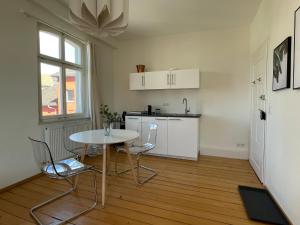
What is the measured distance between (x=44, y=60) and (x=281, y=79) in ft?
10.9

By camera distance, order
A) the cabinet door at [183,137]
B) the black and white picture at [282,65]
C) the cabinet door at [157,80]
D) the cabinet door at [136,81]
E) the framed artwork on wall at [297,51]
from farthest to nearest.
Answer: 1. the cabinet door at [136,81]
2. the cabinet door at [157,80]
3. the cabinet door at [183,137]
4. the black and white picture at [282,65]
5. the framed artwork on wall at [297,51]

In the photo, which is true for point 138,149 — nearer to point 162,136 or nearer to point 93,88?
point 162,136

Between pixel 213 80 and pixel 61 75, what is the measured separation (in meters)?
3.05

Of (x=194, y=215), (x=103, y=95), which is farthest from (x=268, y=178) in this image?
(x=103, y=95)

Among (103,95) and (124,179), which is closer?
(124,179)

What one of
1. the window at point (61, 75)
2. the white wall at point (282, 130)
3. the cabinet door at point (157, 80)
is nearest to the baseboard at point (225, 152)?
the white wall at point (282, 130)

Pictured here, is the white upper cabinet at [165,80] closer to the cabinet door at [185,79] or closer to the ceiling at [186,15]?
the cabinet door at [185,79]

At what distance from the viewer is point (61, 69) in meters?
3.46

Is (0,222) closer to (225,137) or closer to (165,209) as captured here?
(165,209)

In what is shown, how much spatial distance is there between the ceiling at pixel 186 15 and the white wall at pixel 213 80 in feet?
0.83

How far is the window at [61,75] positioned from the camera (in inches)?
123

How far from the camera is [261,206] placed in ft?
7.10

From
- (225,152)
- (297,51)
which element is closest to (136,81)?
(225,152)

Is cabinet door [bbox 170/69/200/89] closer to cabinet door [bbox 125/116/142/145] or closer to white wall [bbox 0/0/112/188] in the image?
cabinet door [bbox 125/116/142/145]
